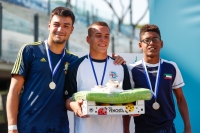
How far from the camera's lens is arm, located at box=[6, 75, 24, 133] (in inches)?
130

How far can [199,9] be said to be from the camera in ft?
15.5

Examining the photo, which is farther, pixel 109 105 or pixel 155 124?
pixel 155 124

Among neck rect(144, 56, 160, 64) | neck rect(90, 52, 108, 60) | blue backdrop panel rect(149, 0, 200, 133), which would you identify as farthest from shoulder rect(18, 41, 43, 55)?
blue backdrop panel rect(149, 0, 200, 133)

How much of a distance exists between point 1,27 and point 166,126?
7350 mm

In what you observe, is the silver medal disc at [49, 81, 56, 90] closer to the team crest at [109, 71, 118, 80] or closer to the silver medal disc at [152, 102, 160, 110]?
the team crest at [109, 71, 118, 80]

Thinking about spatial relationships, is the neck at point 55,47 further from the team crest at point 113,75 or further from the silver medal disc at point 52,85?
the team crest at point 113,75

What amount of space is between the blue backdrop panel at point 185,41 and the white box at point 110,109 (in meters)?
1.71

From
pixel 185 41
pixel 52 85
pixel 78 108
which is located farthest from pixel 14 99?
pixel 185 41

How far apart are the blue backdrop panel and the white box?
1707 millimetres

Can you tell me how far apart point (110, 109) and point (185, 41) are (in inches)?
80.2

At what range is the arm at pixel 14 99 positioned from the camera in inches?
130

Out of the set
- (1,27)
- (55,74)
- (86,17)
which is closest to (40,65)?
(55,74)

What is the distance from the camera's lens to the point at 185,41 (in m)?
4.75

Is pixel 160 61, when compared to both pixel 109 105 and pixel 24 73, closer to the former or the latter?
pixel 109 105
